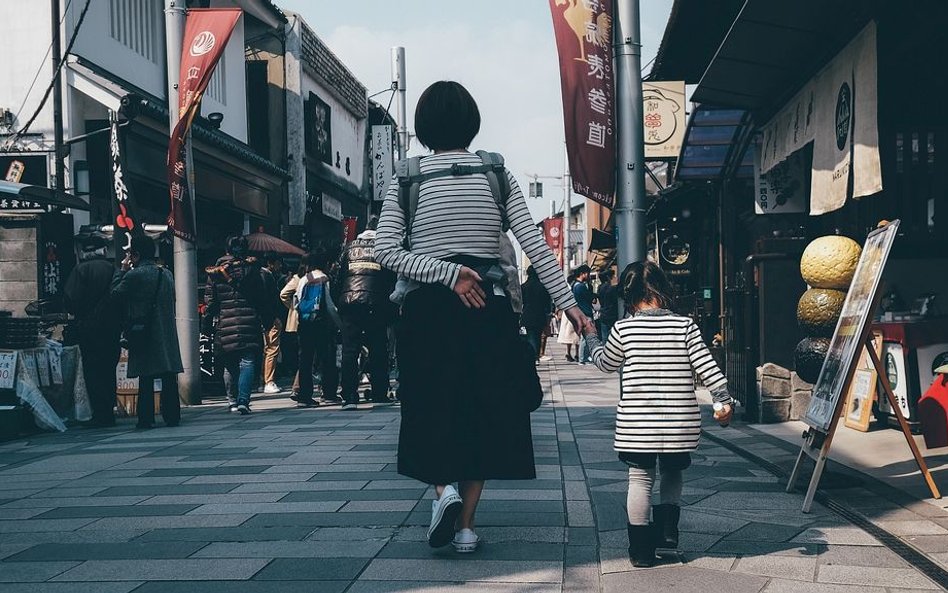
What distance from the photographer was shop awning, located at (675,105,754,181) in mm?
10688

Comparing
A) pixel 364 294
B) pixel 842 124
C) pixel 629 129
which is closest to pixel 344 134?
pixel 364 294

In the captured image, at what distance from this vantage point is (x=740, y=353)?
9367mm

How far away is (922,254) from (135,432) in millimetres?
7100

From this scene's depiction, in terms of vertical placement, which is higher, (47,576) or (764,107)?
(764,107)

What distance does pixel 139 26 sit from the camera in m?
16.3

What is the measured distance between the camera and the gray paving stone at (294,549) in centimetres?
438

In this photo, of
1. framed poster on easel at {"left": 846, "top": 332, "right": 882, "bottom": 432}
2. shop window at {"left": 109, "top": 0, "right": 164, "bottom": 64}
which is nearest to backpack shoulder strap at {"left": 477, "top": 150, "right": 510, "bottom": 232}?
framed poster on easel at {"left": 846, "top": 332, "right": 882, "bottom": 432}

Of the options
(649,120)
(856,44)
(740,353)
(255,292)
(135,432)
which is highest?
(649,120)

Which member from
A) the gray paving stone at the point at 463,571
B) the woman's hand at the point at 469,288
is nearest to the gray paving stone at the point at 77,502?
the gray paving stone at the point at 463,571

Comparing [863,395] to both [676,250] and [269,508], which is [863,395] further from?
[676,250]

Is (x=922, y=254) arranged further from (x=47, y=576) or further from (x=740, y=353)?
(x=47, y=576)

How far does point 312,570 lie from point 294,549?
1.27ft

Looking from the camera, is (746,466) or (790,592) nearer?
(790,592)

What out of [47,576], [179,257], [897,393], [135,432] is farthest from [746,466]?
[179,257]
